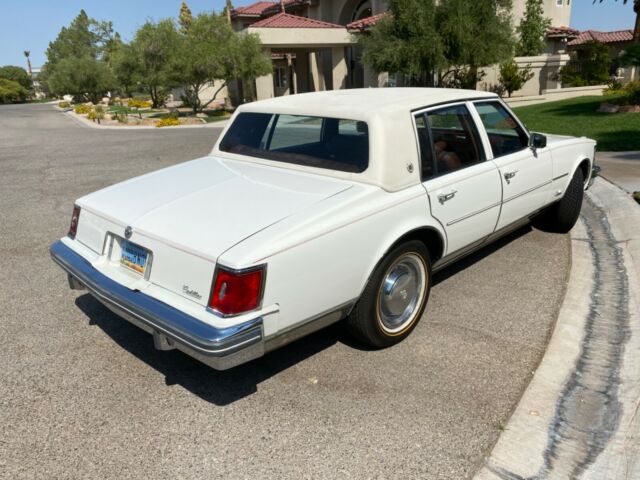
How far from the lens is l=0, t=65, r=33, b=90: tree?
106750mm

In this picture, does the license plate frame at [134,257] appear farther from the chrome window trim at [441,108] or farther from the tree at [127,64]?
the tree at [127,64]

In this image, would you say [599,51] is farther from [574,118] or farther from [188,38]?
[188,38]

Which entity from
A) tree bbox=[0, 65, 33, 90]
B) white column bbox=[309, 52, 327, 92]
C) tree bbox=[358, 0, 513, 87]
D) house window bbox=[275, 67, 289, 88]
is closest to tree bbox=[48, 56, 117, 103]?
house window bbox=[275, 67, 289, 88]

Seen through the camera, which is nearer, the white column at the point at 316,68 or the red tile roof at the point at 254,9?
the white column at the point at 316,68

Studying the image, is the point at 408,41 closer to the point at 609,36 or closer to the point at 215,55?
the point at 215,55

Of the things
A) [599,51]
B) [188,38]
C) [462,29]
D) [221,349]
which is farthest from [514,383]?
[599,51]

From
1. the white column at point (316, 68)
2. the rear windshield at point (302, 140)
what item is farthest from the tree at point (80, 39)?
the rear windshield at point (302, 140)

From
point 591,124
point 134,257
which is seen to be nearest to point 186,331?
point 134,257

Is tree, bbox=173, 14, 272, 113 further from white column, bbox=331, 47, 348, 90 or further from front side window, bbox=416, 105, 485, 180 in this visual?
front side window, bbox=416, 105, 485, 180

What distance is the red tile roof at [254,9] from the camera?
42.0 metres

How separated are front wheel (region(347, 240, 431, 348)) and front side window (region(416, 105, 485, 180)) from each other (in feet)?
2.03

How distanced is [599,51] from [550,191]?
27128 mm

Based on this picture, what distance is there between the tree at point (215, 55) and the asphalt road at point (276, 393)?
22255mm

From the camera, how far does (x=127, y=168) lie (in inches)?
445
